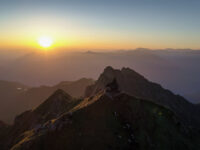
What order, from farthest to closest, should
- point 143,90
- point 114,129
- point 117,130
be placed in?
point 143,90, point 114,129, point 117,130

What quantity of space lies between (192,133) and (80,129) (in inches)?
1501

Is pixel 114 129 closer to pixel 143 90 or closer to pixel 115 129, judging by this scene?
pixel 115 129

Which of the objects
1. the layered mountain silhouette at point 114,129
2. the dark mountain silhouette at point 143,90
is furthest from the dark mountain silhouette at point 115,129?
the dark mountain silhouette at point 143,90

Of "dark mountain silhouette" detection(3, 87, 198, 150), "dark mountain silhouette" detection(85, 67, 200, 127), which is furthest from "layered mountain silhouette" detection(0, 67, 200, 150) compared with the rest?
"dark mountain silhouette" detection(85, 67, 200, 127)

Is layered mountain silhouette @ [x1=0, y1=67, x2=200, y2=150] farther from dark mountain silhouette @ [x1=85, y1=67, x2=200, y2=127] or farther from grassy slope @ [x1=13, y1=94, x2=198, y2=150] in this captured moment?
dark mountain silhouette @ [x1=85, y1=67, x2=200, y2=127]

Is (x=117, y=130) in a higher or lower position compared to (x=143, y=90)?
higher

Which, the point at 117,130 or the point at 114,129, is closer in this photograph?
the point at 117,130

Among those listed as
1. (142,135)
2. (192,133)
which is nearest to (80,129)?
(142,135)

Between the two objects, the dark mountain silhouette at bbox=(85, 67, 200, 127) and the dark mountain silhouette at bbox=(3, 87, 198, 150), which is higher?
the dark mountain silhouette at bbox=(3, 87, 198, 150)

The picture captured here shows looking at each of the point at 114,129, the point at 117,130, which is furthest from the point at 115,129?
the point at 117,130

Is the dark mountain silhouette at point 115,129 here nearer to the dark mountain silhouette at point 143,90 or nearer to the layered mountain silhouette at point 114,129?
the layered mountain silhouette at point 114,129

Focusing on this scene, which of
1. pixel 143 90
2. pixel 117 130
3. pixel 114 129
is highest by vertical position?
pixel 114 129

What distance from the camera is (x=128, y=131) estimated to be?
46.8 metres

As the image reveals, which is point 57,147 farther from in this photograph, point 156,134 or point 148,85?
point 148,85
